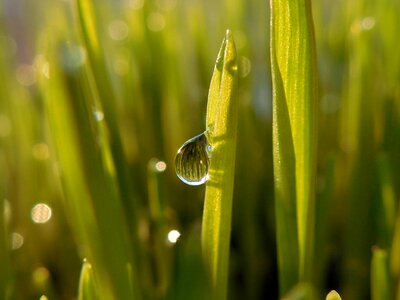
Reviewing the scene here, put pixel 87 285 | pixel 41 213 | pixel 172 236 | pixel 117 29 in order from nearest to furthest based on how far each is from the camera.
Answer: pixel 87 285, pixel 172 236, pixel 41 213, pixel 117 29

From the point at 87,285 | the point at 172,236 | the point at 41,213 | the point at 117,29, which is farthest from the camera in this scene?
the point at 117,29

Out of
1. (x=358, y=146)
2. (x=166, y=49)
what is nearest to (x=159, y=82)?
(x=166, y=49)

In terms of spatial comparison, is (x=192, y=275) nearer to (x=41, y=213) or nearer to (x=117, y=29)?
(x=41, y=213)

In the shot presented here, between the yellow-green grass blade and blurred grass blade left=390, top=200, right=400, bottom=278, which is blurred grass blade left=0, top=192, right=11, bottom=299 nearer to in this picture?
the yellow-green grass blade

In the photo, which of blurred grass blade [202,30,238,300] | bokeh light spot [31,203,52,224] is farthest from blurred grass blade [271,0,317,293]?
bokeh light spot [31,203,52,224]

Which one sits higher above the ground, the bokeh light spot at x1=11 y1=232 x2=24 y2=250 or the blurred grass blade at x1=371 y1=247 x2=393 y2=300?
the blurred grass blade at x1=371 y1=247 x2=393 y2=300

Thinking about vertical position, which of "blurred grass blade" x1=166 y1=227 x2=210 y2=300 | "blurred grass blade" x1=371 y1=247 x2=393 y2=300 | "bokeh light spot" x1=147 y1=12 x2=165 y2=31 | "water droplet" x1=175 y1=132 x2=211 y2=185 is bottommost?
"blurred grass blade" x1=371 y1=247 x2=393 y2=300

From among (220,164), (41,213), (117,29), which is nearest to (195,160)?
(220,164)

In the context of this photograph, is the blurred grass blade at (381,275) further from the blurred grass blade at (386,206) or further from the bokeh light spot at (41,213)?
the bokeh light spot at (41,213)
